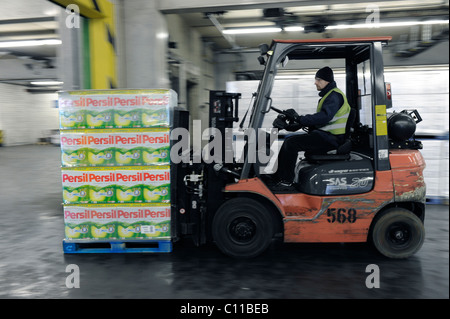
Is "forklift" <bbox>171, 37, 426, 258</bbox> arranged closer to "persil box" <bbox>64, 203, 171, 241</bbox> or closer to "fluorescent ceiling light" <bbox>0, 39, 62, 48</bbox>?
"persil box" <bbox>64, 203, 171, 241</bbox>

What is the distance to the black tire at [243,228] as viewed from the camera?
389 cm

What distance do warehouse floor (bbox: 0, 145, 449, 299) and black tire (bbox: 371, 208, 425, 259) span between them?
0.12m

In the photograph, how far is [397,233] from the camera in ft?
12.9

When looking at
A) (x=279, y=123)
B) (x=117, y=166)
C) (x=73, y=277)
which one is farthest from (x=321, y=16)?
(x=73, y=277)

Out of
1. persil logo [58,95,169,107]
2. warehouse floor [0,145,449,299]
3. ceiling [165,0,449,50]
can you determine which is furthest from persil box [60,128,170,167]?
ceiling [165,0,449,50]

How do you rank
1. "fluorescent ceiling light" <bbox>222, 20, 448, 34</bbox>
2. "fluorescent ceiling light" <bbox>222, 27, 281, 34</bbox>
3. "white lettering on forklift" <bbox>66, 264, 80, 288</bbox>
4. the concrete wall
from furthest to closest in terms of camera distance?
1. the concrete wall
2. "fluorescent ceiling light" <bbox>222, 27, 281, 34</bbox>
3. "fluorescent ceiling light" <bbox>222, 20, 448, 34</bbox>
4. "white lettering on forklift" <bbox>66, 264, 80, 288</bbox>

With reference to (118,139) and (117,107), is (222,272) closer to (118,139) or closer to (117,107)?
(118,139)

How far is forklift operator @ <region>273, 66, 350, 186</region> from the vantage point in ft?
12.4

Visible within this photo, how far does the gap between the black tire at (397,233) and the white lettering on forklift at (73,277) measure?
3013 millimetres

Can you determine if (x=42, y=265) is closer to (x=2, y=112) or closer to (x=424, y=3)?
(x=424, y=3)

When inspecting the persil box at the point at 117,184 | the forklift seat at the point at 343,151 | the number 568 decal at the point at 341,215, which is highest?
the forklift seat at the point at 343,151

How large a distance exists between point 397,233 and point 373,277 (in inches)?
27.7

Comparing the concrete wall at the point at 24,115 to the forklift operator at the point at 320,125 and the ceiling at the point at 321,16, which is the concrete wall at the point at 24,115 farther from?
the forklift operator at the point at 320,125

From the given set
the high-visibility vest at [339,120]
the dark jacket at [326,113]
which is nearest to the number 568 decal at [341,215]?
the high-visibility vest at [339,120]
